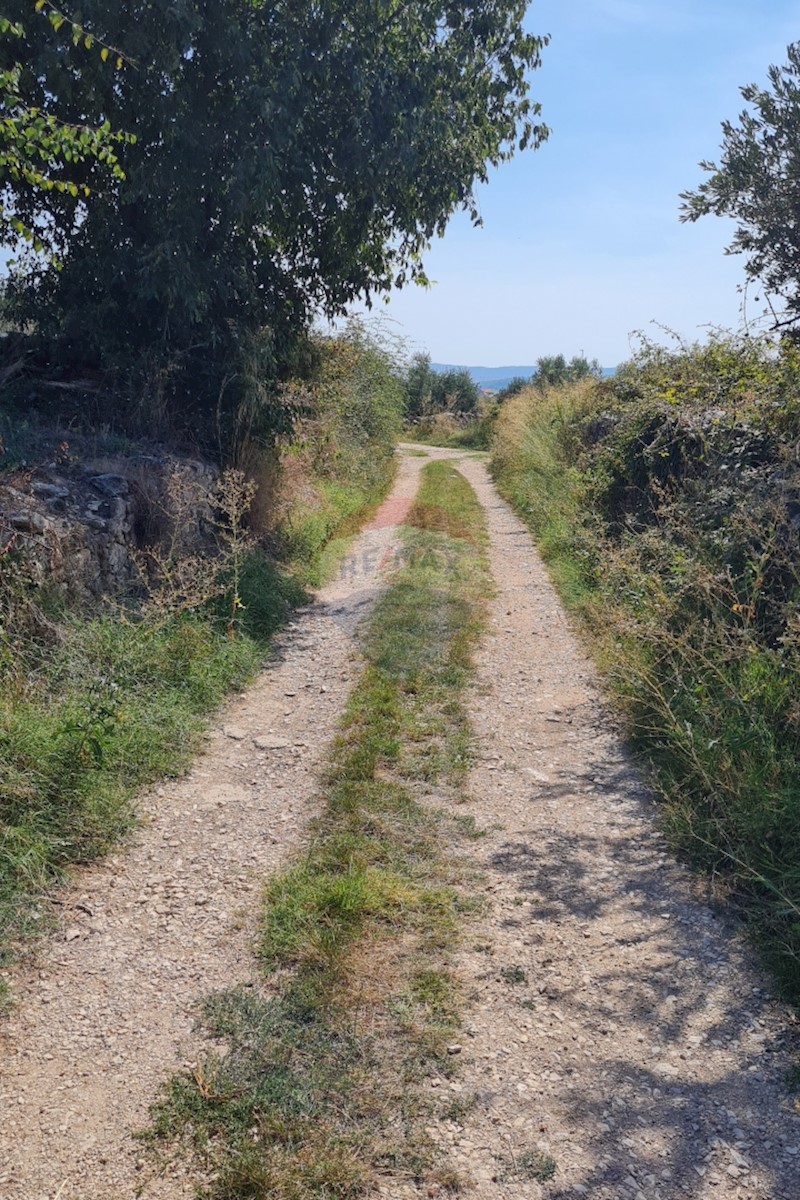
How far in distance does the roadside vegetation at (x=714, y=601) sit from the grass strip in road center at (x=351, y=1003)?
1338 millimetres

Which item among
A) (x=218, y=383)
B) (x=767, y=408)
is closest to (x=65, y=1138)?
(x=767, y=408)

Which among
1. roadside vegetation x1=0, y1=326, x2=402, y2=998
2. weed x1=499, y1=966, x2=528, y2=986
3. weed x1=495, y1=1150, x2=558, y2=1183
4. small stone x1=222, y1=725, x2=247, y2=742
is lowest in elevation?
weed x1=495, y1=1150, x2=558, y2=1183

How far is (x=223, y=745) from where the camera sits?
573 centimetres

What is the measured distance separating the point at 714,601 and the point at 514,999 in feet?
11.7

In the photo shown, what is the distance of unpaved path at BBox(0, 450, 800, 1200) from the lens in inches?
104

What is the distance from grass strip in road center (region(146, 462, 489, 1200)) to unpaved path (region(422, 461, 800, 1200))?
0.17 meters

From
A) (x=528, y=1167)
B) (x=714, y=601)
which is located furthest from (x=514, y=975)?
(x=714, y=601)

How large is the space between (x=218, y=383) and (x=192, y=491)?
2047 mm

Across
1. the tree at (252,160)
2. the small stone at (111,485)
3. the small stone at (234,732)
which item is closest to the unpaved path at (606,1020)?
the small stone at (234,732)

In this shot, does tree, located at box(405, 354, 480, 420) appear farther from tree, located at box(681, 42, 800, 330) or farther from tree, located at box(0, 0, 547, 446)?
tree, located at box(681, 42, 800, 330)

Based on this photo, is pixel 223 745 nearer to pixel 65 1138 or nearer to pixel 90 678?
pixel 90 678

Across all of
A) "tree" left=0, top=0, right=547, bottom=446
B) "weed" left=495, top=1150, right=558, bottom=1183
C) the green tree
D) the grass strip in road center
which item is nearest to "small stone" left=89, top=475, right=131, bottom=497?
"tree" left=0, top=0, right=547, bottom=446

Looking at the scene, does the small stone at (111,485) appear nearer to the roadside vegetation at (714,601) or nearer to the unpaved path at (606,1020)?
the unpaved path at (606,1020)

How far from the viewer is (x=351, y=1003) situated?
10.7 ft
